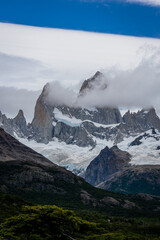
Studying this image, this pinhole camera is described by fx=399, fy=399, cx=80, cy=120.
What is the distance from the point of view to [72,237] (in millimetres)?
75250

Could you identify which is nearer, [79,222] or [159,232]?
[79,222]

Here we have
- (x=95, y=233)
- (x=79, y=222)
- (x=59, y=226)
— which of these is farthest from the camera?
(x=95, y=233)

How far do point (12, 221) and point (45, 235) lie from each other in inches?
298

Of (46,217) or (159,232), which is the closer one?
(46,217)

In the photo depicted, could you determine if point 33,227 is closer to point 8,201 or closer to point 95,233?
point 95,233

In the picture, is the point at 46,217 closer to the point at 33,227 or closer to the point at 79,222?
the point at 33,227

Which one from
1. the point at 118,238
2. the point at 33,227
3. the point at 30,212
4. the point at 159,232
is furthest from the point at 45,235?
the point at 159,232

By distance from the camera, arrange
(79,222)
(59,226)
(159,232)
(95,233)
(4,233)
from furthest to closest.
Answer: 1. (159,232)
2. (95,233)
3. (79,222)
4. (59,226)
5. (4,233)

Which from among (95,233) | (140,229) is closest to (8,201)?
(140,229)

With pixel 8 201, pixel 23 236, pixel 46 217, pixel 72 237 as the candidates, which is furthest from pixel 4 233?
pixel 8 201

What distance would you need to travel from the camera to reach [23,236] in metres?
69.1

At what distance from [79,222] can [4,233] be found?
53.4 ft

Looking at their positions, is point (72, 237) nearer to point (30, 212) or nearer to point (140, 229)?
point (30, 212)

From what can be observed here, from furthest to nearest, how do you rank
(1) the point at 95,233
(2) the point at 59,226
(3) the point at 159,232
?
(3) the point at 159,232, (1) the point at 95,233, (2) the point at 59,226
